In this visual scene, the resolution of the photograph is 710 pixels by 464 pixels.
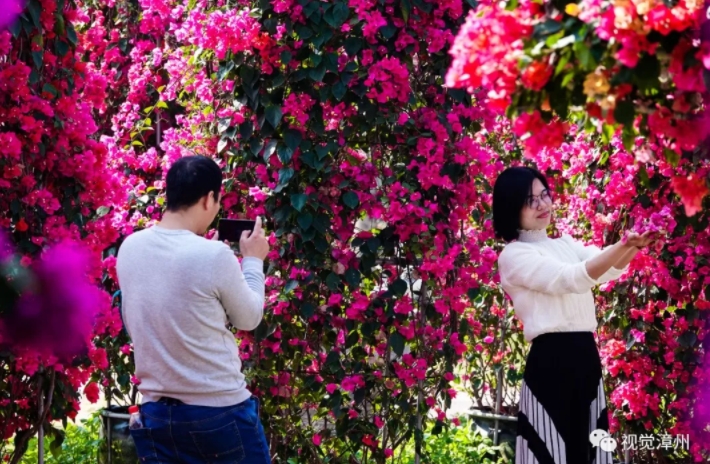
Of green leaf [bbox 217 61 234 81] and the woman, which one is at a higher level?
green leaf [bbox 217 61 234 81]

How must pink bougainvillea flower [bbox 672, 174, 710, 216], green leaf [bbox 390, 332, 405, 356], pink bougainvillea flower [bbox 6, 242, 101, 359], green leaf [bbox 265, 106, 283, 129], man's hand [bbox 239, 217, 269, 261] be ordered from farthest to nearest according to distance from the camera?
1. green leaf [bbox 390, 332, 405, 356]
2. green leaf [bbox 265, 106, 283, 129]
3. man's hand [bbox 239, 217, 269, 261]
4. pink bougainvillea flower [bbox 672, 174, 710, 216]
5. pink bougainvillea flower [bbox 6, 242, 101, 359]

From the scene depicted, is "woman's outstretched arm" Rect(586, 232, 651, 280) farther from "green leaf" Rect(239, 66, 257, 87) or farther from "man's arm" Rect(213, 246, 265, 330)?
"green leaf" Rect(239, 66, 257, 87)

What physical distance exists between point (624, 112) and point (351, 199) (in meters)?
1.80

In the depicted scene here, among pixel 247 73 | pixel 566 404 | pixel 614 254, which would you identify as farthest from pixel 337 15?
pixel 566 404

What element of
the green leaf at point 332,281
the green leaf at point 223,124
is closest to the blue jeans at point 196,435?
the green leaf at point 332,281

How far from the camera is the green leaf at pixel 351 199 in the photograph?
9.71 ft

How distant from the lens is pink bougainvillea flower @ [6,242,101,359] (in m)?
0.59

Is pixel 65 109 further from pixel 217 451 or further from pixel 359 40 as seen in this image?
pixel 217 451

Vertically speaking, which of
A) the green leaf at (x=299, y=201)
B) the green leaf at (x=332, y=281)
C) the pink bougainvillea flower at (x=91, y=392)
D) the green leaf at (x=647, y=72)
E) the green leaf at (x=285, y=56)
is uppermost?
the green leaf at (x=285, y=56)

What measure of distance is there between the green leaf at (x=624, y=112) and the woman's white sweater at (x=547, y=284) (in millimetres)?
1443

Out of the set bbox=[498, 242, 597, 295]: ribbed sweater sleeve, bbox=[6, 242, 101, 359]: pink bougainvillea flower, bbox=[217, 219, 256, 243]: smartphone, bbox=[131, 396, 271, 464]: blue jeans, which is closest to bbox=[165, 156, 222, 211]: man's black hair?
bbox=[217, 219, 256, 243]: smartphone

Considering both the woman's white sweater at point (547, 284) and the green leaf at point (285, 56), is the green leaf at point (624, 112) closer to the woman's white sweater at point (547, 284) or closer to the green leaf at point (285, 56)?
the woman's white sweater at point (547, 284)

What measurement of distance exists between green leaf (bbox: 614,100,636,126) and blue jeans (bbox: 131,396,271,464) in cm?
122

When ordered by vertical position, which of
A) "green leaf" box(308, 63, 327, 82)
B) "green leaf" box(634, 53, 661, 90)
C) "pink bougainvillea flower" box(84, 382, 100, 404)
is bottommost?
"pink bougainvillea flower" box(84, 382, 100, 404)
